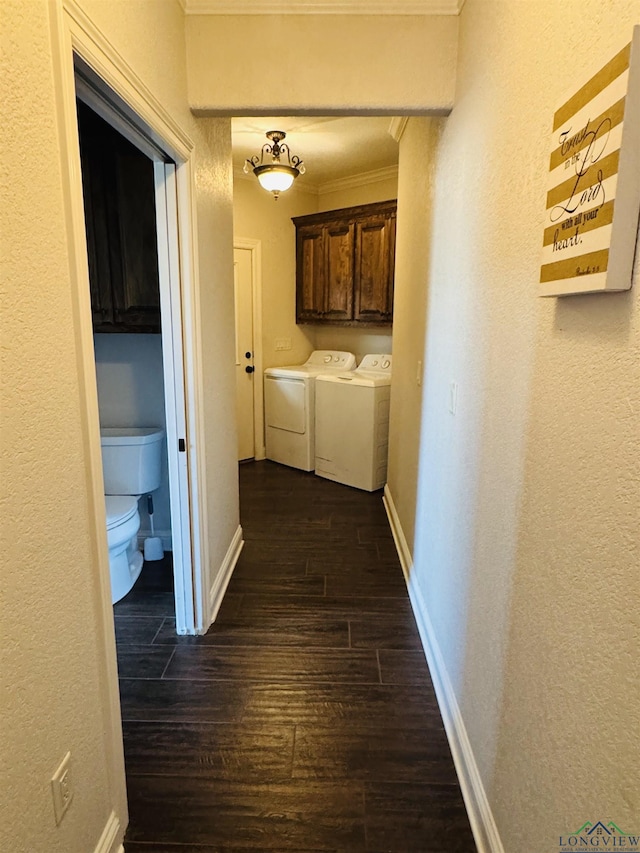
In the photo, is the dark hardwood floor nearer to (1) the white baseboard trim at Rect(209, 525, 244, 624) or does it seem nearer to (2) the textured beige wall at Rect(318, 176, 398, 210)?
(1) the white baseboard trim at Rect(209, 525, 244, 624)

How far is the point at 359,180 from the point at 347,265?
890mm

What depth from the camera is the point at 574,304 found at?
0.89 m

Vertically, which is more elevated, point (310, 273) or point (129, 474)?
point (310, 273)

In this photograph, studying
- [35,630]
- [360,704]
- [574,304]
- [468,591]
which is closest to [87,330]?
[35,630]

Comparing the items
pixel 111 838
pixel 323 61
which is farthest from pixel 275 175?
pixel 111 838

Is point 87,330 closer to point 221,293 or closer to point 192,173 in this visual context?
point 192,173

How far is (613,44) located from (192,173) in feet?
4.89

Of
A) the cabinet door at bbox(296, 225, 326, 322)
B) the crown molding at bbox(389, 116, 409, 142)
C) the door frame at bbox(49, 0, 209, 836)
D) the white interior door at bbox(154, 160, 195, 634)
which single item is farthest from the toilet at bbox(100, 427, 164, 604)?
the cabinet door at bbox(296, 225, 326, 322)

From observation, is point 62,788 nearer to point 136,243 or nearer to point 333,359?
point 136,243

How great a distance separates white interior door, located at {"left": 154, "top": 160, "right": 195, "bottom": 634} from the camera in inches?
72.9

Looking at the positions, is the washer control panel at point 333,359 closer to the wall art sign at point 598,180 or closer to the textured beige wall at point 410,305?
the textured beige wall at point 410,305

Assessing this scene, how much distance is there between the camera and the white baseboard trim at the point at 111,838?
122 centimetres

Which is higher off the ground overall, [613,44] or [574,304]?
[613,44]

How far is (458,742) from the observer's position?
5.18ft
